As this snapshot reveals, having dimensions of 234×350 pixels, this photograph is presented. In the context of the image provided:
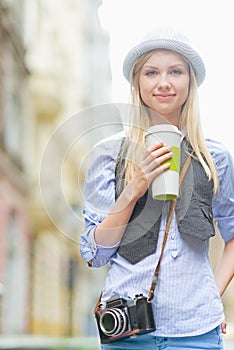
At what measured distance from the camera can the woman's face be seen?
2.00 metres

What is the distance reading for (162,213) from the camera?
1.95 m

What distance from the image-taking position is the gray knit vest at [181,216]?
6.28 feet

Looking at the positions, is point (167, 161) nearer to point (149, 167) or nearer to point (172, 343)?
point (149, 167)

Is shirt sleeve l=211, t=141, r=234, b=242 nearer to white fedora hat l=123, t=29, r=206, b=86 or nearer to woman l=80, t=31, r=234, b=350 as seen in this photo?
woman l=80, t=31, r=234, b=350

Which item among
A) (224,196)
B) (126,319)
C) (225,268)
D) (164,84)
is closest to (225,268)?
(225,268)

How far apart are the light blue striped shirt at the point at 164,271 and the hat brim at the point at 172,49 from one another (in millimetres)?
180

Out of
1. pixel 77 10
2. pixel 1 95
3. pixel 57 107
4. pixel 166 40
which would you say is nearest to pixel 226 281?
pixel 166 40

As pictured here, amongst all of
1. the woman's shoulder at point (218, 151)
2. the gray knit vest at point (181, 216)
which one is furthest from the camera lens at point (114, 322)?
the woman's shoulder at point (218, 151)

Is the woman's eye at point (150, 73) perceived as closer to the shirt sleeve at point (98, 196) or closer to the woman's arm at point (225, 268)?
the shirt sleeve at point (98, 196)

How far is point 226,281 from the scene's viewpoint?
204 centimetres

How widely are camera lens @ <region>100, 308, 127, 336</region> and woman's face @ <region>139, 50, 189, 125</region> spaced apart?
44cm

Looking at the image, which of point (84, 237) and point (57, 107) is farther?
point (57, 107)

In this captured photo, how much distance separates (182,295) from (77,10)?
71.8 ft

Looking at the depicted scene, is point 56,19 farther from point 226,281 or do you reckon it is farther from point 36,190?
point 226,281
